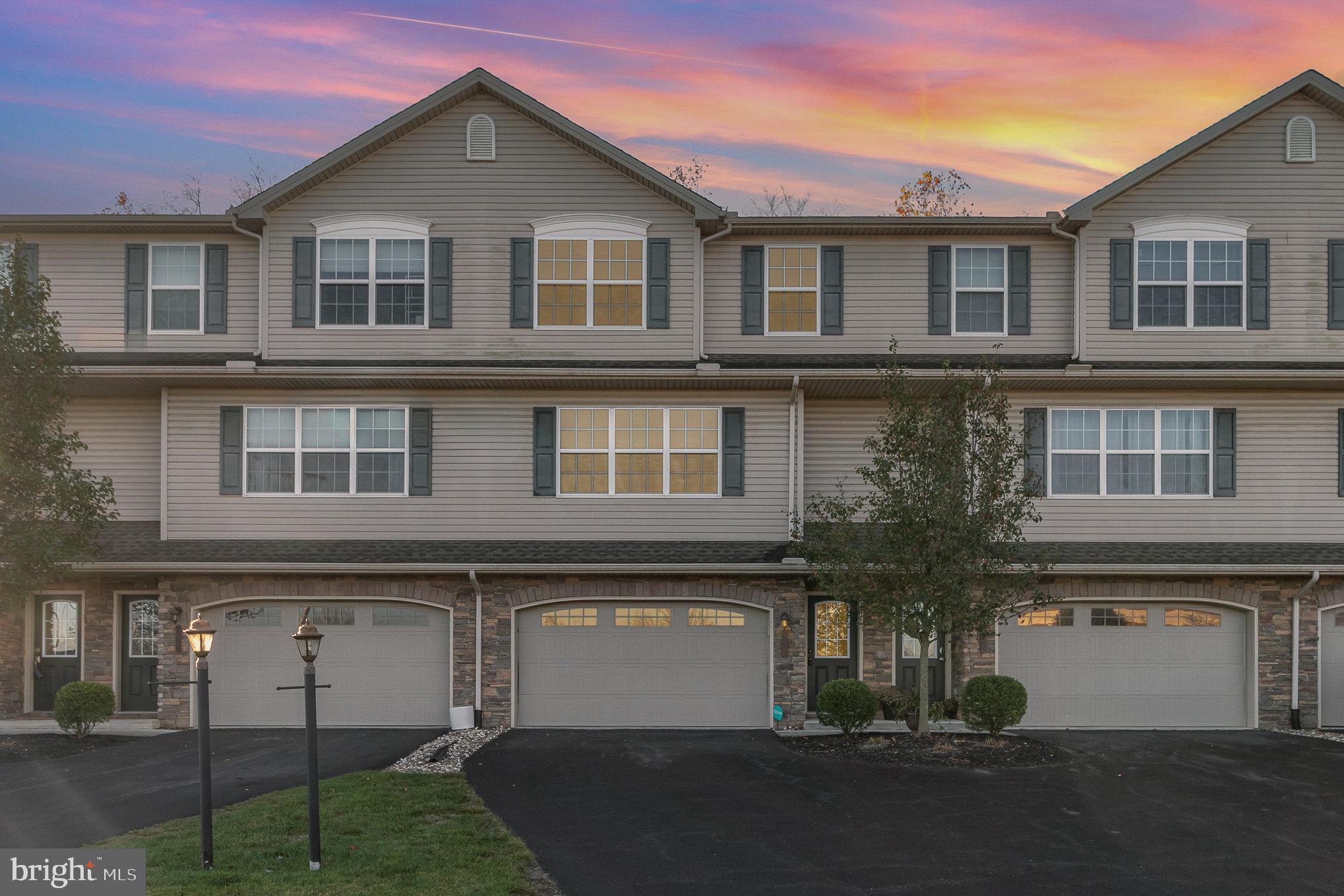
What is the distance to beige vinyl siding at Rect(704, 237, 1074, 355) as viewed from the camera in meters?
17.5

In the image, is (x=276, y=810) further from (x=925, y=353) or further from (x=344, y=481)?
(x=925, y=353)

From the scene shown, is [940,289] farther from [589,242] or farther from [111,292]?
[111,292]

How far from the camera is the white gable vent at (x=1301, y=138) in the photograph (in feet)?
56.3

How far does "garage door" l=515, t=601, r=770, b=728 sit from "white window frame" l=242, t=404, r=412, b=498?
3.33 meters

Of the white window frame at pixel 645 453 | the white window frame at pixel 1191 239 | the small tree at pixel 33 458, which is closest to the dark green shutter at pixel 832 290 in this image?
the white window frame at pixel 645 453

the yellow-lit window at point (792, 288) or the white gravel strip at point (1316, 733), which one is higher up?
the yellow-lit window at point (792, 288)

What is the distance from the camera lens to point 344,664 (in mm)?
16656

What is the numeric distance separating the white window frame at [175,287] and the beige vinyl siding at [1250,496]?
14.3 meters

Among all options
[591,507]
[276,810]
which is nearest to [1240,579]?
[591,507]

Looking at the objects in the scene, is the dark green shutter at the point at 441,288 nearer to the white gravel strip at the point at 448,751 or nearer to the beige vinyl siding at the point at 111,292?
the beige vinyl siding at the point at 111,292

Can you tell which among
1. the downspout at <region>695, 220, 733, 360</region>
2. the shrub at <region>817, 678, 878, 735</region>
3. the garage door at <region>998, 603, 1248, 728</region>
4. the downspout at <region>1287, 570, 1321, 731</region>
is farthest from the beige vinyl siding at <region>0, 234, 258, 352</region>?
the downspout at <region>1287, 570, 1321, 731</region>

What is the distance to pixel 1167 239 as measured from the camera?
56.6 ft

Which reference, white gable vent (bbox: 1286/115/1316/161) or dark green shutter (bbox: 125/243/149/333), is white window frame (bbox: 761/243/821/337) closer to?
white gable vent (bbox: 1286/115/1316/161)

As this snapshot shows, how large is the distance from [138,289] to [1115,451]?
17.3 metres
